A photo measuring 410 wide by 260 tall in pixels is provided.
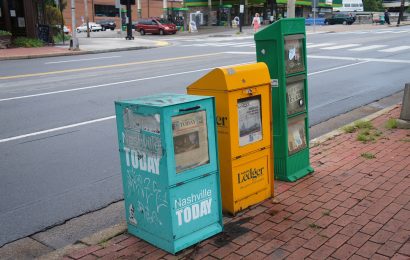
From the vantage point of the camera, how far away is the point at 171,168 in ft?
11.9

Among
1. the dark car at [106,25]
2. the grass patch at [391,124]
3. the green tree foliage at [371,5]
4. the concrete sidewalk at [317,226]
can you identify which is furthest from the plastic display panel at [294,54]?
the green tree foliage at [371,5]

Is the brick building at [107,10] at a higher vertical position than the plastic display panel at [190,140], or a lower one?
higher

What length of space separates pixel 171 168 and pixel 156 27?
44212 millimetres

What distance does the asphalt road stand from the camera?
525 cm

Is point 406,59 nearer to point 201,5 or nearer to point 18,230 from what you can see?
point 18,230

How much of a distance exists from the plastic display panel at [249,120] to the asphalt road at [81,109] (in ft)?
5.81

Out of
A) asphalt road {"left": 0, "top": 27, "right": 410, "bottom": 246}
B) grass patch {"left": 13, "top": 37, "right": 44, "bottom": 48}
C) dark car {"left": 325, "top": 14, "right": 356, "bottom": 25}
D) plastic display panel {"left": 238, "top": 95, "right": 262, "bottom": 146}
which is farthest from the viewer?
dark car {"left": 325, "top": 14, "right": 356, "bottom": 25}

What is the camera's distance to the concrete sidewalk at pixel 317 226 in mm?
3820

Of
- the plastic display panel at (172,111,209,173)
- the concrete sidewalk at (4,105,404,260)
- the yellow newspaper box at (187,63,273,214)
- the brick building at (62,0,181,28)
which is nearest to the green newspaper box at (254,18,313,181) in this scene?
the concrete sidewalk at (4,105,404,260)

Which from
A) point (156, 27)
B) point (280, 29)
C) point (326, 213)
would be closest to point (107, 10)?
point (156, 27)

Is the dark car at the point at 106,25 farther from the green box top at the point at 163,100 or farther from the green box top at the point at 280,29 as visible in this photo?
the green box top at the point at 163,100

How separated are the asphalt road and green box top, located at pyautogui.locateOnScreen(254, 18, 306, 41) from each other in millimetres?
2463

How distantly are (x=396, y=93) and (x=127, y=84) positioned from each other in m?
7.17

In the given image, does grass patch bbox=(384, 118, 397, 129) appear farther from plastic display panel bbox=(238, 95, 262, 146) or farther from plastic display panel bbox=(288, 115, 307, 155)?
plastic display panel bbox=(238, 95, 262, 146)
